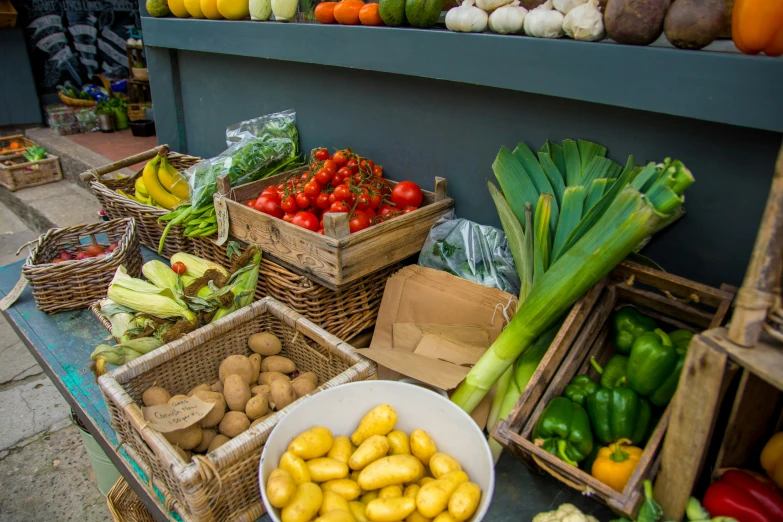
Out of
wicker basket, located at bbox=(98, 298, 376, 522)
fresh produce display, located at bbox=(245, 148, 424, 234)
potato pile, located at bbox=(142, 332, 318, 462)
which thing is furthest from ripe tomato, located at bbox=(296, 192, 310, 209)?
potato pile, located at bbox=(142, 332, 318, 462)

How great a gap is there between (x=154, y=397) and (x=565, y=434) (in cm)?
128

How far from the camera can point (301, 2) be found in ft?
9.50

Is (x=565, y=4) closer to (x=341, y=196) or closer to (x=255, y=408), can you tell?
(x=341, y=196)

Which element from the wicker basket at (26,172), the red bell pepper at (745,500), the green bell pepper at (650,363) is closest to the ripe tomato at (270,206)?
the green bell pepper at (650,363)

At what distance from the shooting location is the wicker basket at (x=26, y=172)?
20.9 ft

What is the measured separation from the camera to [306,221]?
230 centimetres

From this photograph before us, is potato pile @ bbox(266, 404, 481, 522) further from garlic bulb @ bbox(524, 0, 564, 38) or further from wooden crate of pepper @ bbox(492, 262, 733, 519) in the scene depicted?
garlic bulb @ bbox(524, 0, 564, 38)

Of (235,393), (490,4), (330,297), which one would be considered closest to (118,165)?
(330,297)

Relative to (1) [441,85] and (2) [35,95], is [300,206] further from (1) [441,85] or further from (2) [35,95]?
(2) [35,95]

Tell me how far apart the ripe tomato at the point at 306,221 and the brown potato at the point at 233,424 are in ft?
2.77

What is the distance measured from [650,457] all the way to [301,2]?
268 centimetres

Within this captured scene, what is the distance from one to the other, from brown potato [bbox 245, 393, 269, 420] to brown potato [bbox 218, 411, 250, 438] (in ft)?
0.07

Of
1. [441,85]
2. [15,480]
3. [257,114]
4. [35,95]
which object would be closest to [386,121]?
[441,85]

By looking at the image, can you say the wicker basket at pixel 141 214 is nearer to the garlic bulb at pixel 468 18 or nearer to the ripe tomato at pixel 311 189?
the ripe tomato at pixel 311 189
